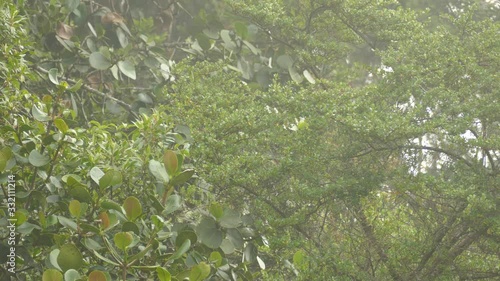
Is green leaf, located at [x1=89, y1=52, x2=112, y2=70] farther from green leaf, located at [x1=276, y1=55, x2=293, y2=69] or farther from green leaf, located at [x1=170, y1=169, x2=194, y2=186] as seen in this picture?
green leaf, located at [x1=170, y1=169, x2=194, y2=186]

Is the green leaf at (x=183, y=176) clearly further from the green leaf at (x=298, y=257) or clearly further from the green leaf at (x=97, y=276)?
the green leaf at (x=298, y=257)

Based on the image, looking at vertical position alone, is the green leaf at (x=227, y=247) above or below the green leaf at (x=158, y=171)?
below

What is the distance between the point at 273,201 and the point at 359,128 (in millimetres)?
671

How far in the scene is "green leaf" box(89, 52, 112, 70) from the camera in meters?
5.05

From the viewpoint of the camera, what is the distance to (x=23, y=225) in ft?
9.91

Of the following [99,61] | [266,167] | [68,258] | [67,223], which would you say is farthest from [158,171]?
[99,61]

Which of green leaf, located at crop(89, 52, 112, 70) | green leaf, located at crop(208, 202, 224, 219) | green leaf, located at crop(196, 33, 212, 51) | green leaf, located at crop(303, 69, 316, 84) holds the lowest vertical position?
green leaf, located at crop(89, 52, 112, 70)

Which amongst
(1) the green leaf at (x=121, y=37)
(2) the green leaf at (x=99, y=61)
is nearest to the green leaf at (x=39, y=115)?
(2) the green leaf at (x=99, y=61)

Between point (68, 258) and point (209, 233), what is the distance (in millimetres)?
864

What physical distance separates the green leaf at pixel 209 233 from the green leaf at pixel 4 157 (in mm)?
915

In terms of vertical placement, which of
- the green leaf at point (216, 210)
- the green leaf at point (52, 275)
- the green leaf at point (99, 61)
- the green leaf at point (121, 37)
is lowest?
the green leaf at point (52, 275)

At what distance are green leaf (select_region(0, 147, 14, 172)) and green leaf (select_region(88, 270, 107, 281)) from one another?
2.17ft

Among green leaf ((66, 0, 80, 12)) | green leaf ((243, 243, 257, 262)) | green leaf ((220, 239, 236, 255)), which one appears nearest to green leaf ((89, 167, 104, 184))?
green leaf ((220, 239, 236, 255))

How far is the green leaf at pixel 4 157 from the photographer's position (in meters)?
2.94
